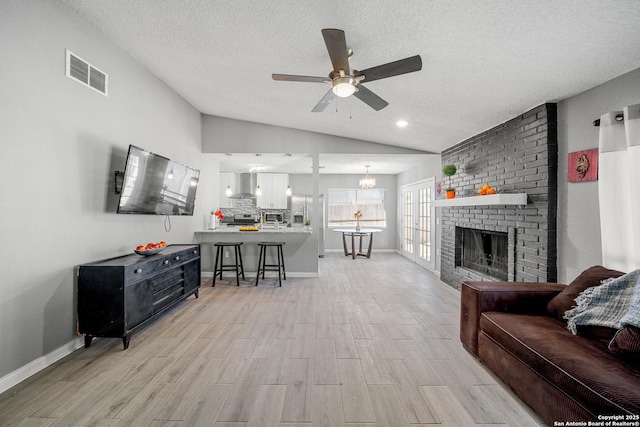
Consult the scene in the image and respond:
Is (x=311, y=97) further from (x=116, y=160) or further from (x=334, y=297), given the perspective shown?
(x=334, y=297)

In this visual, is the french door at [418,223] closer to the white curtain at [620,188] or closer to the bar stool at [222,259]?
the white curtain at [620,188]

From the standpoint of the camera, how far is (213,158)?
5.76 metres

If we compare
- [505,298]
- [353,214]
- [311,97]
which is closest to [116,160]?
[311,97]

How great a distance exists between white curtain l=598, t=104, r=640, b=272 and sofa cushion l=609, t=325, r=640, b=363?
1016 mm

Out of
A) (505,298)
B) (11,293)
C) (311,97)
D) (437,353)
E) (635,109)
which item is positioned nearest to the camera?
(11,293)

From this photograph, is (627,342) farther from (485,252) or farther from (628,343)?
(485,252)

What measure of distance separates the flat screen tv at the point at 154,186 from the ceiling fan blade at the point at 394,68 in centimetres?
242

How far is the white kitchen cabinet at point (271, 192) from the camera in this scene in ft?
25.7

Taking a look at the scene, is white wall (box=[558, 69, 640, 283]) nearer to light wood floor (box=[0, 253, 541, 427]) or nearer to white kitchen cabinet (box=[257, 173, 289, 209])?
light wood floor (box=[0, 253, 541, 427])

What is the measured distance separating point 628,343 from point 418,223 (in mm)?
5415

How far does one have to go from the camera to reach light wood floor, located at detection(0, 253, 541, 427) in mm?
1747

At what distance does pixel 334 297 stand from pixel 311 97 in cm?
281

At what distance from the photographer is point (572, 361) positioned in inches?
60.6

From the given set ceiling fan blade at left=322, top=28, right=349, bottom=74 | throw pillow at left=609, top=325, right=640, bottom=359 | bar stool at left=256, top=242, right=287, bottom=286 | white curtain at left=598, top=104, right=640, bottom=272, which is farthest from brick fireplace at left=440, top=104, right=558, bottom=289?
bar stool at left=256, top=242, right=287, bottom=286
